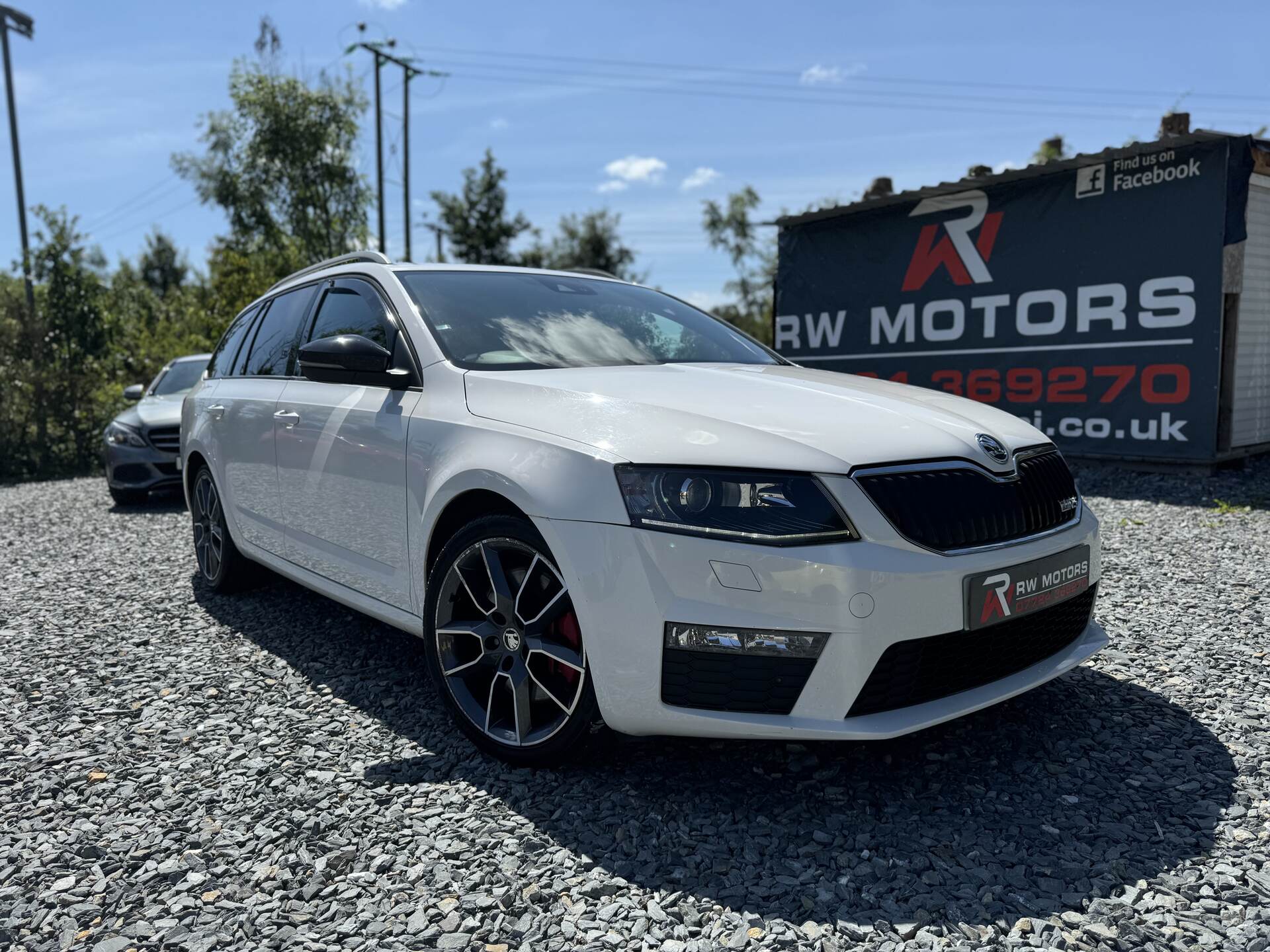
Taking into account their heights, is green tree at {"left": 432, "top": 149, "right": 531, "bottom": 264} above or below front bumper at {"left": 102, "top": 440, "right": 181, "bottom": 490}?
above

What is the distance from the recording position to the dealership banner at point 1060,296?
8570 millimetres

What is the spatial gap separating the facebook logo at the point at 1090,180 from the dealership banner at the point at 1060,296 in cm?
1

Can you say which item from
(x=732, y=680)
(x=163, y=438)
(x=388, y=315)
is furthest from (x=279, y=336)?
(x=163, y=438)

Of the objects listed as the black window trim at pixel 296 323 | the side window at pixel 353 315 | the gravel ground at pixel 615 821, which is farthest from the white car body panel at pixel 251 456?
the gravel ground at pixel 615 821

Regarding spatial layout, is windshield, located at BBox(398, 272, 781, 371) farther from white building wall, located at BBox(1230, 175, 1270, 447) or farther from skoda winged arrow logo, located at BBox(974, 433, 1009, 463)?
white building wall, located at BBox(1230, 175, 1270, 447)

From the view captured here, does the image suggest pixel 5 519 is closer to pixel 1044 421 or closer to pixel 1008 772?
pixel 1008 772

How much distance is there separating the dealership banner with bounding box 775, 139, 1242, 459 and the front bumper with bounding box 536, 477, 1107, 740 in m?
7.55

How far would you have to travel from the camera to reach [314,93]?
32062 millimetres

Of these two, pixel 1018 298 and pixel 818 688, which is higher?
pixel 1018 298

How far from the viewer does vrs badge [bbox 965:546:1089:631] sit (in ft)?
8.33

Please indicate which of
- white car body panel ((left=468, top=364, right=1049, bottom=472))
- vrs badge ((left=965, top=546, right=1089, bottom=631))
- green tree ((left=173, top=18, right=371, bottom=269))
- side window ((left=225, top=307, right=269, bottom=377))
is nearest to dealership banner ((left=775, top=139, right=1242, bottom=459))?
white car body panel ((left=468, top=364, right=1049, bottom=472))

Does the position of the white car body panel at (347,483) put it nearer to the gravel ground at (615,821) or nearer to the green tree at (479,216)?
the gravel ground at (615,821)

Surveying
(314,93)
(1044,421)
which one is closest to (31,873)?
(1044,421)

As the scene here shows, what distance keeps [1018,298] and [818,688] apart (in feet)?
28.5
